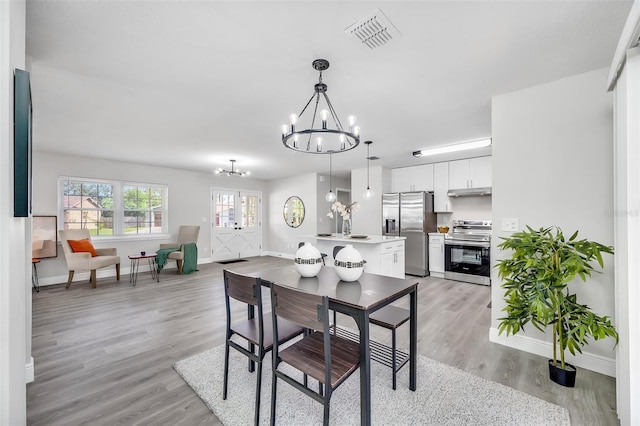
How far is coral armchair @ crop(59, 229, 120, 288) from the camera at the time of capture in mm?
4711

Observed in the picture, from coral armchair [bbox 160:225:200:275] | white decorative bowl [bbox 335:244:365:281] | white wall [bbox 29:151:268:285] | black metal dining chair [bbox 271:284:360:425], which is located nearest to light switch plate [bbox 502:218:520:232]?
white decorative bowl [bbox 335:244:365:281]

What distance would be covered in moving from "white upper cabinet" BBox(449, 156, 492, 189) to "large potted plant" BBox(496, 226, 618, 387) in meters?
3.42

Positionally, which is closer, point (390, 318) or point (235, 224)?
point (390, 318)

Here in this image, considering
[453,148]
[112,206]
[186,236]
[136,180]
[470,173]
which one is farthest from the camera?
[186,236]

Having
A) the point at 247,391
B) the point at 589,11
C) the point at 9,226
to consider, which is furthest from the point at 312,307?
the point at 589,11

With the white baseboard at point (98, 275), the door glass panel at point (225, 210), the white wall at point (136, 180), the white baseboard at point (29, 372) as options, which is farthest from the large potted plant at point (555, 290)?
the door glass panel at point (225, 210)

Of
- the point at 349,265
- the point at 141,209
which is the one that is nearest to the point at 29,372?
the point at 349,265

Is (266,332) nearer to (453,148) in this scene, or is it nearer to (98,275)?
(453,148)

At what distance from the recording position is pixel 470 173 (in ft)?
17.7

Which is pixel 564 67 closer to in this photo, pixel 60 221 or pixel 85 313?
pixel 85 313

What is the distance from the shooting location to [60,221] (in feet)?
17.3

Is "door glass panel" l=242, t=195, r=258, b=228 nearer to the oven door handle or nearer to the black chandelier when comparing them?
the black chandelier

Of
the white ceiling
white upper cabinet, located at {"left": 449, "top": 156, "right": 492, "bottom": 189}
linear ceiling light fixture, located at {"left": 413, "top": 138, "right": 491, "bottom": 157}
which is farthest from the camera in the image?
A: white upper cabinet, located at {"left": 449, "top": 156, "right": 492, "bottom": 189}

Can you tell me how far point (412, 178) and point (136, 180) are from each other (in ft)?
20.2
